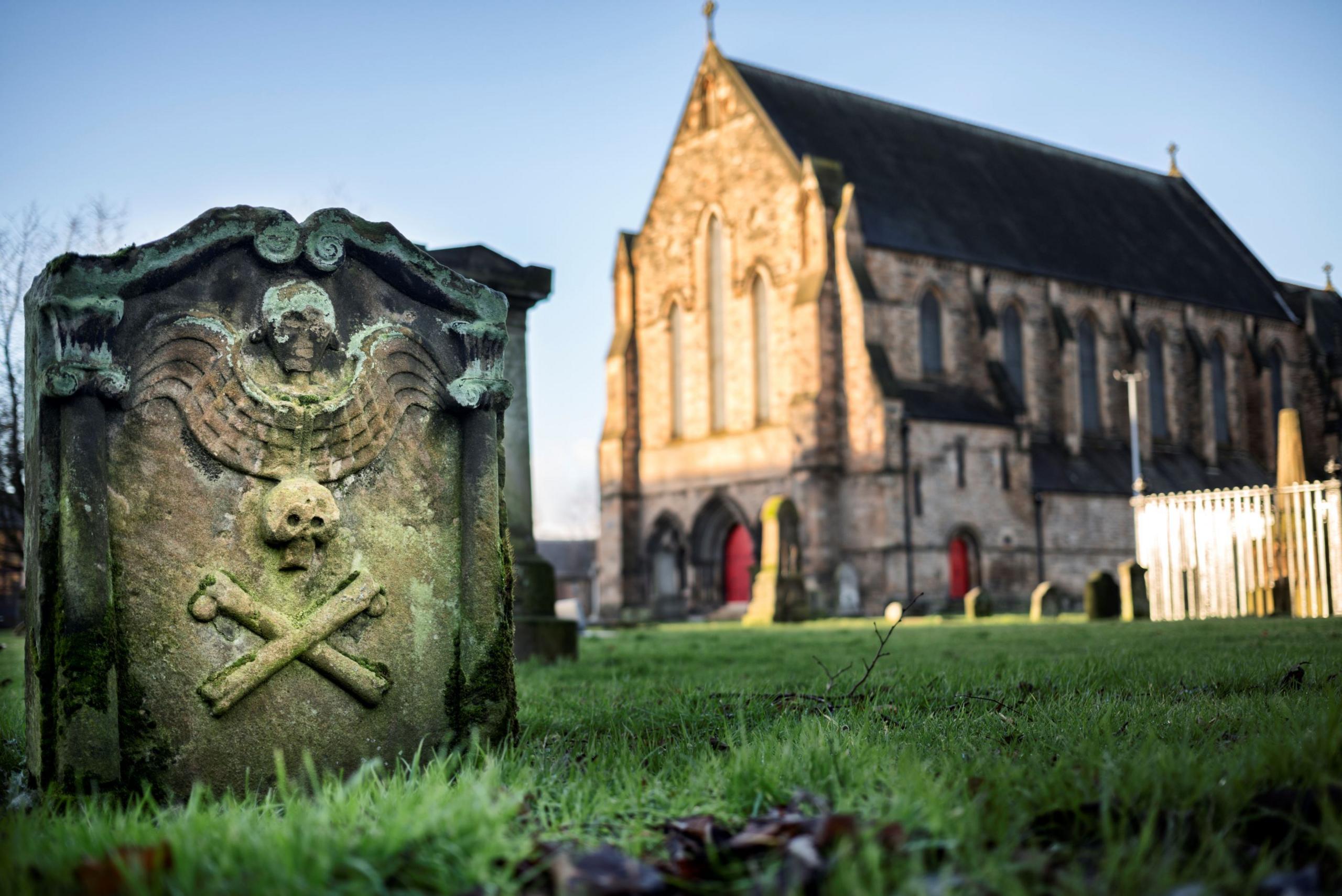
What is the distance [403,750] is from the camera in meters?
4.73

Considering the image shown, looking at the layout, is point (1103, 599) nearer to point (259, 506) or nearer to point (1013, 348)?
point (259, 506)

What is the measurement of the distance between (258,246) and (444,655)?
5.58ft

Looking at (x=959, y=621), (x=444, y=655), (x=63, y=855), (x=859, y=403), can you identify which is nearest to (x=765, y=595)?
(x=959, y=621)

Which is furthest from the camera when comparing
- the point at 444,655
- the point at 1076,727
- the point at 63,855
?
the point at 444,655

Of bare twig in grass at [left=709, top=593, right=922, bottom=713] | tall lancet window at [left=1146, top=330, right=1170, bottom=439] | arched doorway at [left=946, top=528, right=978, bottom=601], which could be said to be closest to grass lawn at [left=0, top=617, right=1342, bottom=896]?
bare twig in grass at [left=709, top=593, right=922, bottom=713]

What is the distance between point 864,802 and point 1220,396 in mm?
46627

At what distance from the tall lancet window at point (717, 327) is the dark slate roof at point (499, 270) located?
2711 cm

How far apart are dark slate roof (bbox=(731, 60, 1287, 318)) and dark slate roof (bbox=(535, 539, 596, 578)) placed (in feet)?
117

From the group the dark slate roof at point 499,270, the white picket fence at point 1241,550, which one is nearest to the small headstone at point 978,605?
the white picket fence at point 1241,550

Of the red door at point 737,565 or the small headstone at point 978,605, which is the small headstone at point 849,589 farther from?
the small headstone at point 978,605

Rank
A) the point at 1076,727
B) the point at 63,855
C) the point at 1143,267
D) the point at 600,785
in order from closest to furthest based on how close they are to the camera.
A: the point at 63,855
the point at 600,785
the point at 1076,727
the point at 1143,267

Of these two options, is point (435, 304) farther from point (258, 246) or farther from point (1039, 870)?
point (1039, 870)

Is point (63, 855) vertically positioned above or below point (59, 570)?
below

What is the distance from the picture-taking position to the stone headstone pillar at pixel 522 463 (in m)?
11.2
